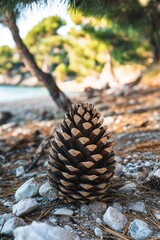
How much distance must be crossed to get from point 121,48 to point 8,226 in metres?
7.12

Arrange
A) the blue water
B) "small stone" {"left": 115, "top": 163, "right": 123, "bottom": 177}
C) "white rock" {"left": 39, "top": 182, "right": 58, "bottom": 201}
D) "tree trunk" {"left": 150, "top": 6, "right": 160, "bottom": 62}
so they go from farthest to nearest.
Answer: the blue water < "tree trunk" {"left": 150, "top": 6, "right": 160, "bottom": 62} < "small stone" {"left": 115, "top": 163, "right": 123, "bottom": 177} < "white rock" {"left": 39, "top": 182, "right": 58, "bottom": 201}

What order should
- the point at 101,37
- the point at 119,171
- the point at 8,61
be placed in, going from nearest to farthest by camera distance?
the point at 119,171 < the point at 101,37 < the point at 8,61

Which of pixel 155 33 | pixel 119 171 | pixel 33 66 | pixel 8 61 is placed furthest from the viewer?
pixel 8 61

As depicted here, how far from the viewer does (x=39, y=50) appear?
50.4 feet

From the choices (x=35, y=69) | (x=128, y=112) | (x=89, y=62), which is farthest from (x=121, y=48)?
(x=35, y=69)

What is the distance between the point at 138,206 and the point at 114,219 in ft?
0.43

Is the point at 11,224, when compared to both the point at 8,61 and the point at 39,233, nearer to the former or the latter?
the point at 39,233

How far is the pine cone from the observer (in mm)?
1002

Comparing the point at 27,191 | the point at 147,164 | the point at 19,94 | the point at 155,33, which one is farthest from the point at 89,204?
the point at 19,94

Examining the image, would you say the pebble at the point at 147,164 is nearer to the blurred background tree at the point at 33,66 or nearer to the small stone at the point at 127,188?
the small stone at the point at 127,188

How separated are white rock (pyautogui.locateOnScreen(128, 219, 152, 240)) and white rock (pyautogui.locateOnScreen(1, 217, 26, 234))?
31 cm

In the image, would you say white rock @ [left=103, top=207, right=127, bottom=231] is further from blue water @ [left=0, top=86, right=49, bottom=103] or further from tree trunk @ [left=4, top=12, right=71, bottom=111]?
blue water @ [left=0, top=86, right=49, bottom=103]

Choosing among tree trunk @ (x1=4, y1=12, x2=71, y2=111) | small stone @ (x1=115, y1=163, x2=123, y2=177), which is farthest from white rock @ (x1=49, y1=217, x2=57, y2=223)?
tree trunk @ (x1=4, y1=12, x2=71, y2=111)

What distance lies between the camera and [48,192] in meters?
1.10
